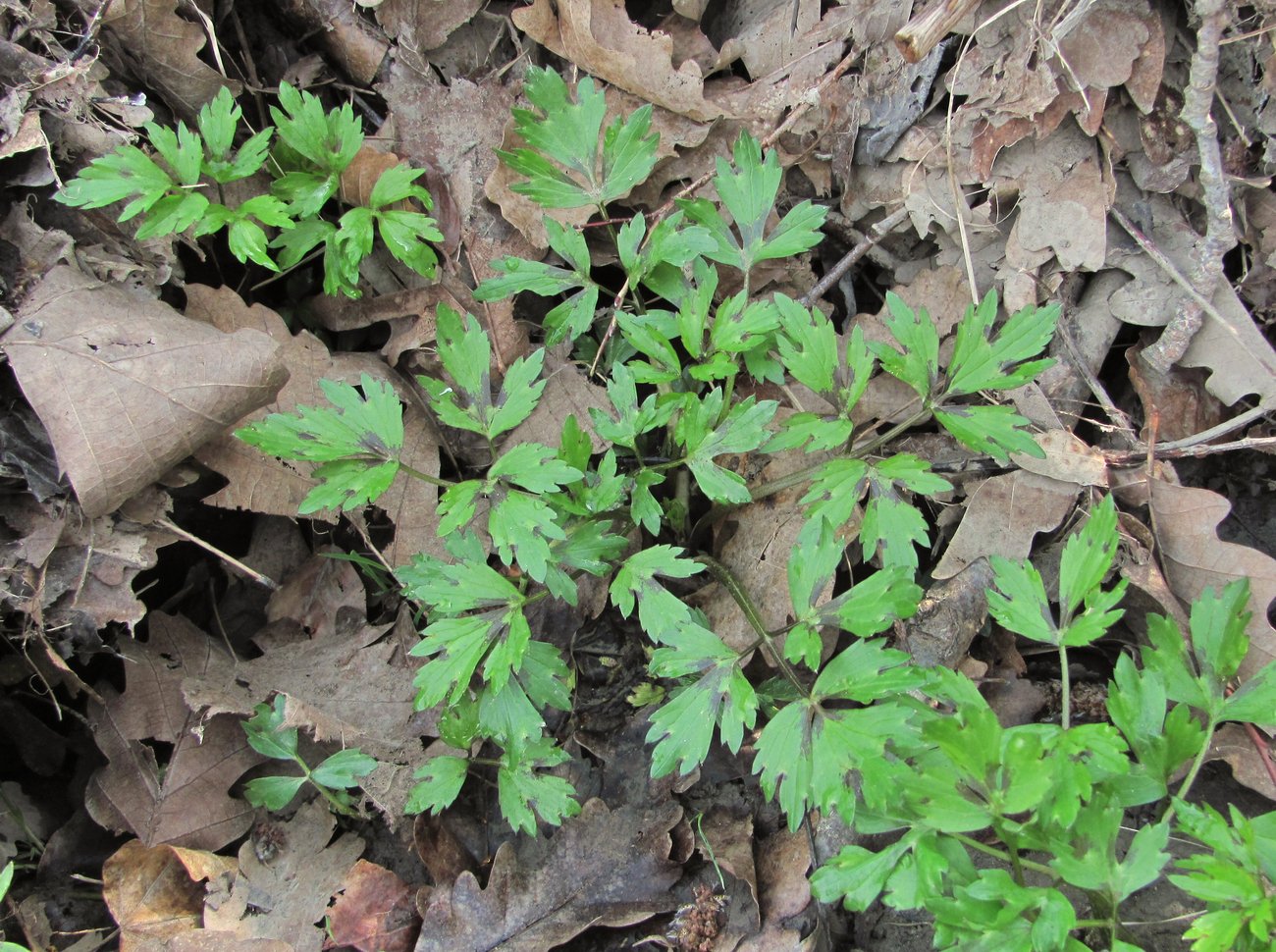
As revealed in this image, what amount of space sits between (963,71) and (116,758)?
3.01m

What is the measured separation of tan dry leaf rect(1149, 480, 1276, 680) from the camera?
2.18 m

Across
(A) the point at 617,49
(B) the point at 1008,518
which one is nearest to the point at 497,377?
(A) the point at 617,49

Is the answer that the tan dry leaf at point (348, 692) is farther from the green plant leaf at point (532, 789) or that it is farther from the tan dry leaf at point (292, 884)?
the green plant leaf at point (532, 789)

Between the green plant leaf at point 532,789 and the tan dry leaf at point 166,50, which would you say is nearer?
the green plant leaf at point 532,789

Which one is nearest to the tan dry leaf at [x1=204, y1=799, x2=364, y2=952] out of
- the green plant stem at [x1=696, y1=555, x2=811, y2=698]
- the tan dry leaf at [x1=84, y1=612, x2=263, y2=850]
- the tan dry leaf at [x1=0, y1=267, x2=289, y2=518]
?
the tan dry leaf at [x1=84, y1=612, x2=263, y2=850]

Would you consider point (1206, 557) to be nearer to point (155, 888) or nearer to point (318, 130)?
point (318, 130)

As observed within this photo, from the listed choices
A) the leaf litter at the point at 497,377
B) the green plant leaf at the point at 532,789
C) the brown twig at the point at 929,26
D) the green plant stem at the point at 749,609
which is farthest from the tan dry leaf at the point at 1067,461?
the green plant leaf at the point at 532,789

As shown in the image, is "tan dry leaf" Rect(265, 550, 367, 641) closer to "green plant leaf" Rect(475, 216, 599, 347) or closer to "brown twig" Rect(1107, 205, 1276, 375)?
"green plant leaf" Rect(475, 216, 599, 347)

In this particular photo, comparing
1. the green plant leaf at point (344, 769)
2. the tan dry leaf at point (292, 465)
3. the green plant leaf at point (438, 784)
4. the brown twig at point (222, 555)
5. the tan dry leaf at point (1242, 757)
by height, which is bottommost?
the green plant leaf at point (344, 769)

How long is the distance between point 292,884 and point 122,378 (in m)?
1.38

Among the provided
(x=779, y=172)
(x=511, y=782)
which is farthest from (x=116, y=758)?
(x=779, y=172)

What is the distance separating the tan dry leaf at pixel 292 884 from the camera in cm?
230

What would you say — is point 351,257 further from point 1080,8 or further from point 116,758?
point 1080,8

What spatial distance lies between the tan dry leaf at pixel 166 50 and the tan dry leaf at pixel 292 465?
59cm
